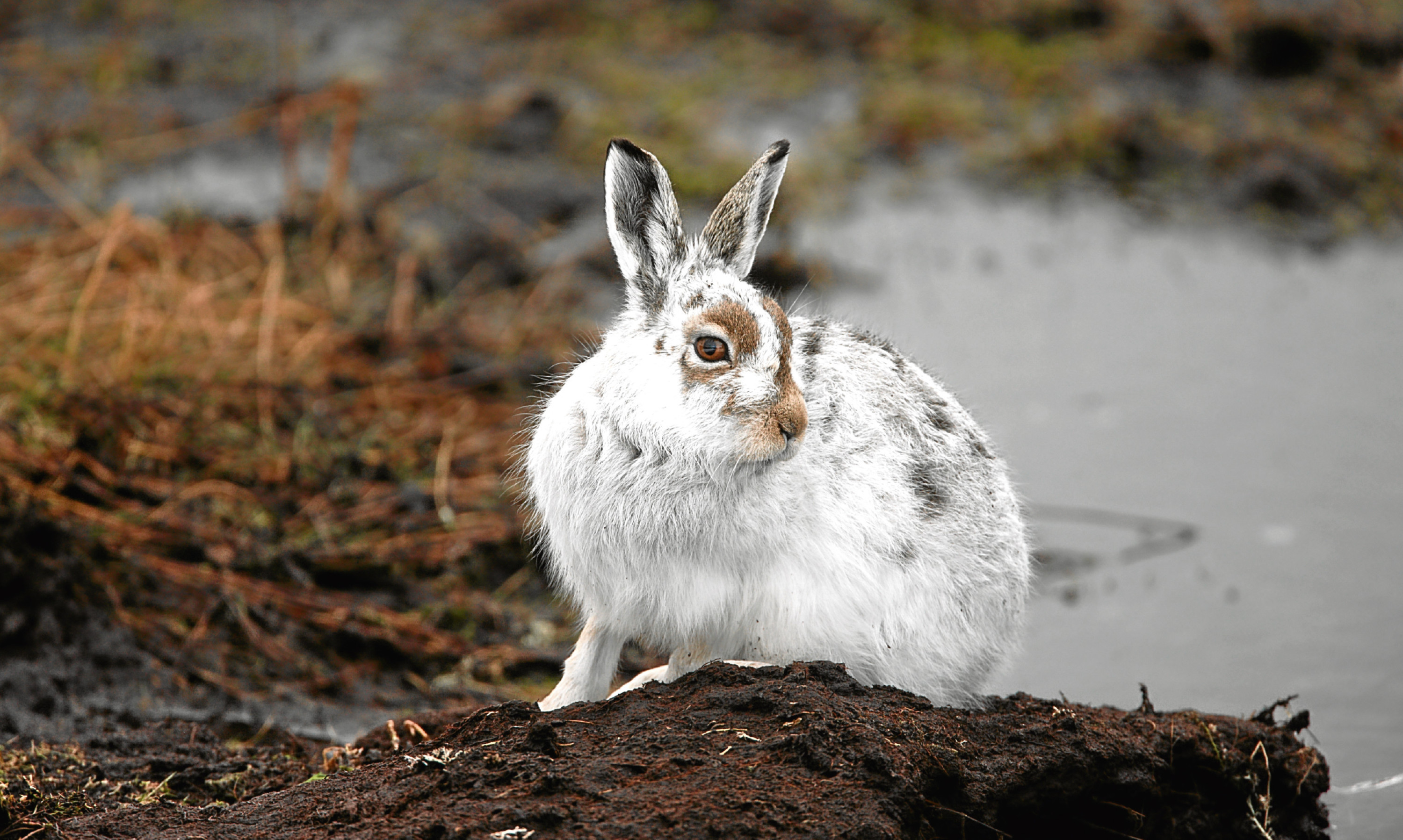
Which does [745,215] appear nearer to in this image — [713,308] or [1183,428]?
[713,308]

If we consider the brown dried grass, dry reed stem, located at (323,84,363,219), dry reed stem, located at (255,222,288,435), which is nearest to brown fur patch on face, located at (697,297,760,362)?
the brown dried grass

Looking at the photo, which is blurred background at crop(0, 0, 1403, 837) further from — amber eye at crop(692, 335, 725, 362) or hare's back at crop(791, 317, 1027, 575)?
amber eye at crop(692, 335, 725, 362)

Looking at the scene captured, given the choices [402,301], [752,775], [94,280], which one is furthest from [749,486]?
[402,301]

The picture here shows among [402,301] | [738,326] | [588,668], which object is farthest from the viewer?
[402,301]

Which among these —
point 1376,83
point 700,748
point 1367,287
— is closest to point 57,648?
point 700,748

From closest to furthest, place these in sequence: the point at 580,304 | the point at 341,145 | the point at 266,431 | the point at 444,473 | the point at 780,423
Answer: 1. the point at 780,423
2. the point at 266,431
3. the point at 444,473
4. the point at 580,304
5. the point at 341,145
